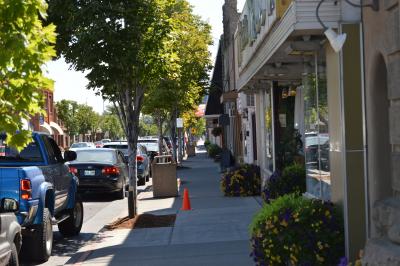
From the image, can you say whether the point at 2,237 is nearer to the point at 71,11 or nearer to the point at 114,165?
the point at 71,11

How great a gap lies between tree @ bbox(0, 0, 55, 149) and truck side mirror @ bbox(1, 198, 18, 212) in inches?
103

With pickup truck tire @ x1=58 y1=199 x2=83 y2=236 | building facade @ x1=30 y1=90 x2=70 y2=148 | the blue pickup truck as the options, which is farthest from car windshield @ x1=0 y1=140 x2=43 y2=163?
building facade @ x1=30 y1=90 x2=70 y2=148

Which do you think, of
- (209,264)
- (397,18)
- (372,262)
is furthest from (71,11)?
(372,262)

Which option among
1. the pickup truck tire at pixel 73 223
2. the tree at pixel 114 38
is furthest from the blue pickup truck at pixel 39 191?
the tree at pixel 114 38

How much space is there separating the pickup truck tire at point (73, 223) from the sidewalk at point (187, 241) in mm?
504

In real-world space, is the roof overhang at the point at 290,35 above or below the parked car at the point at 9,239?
above

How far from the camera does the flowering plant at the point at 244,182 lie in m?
17.2

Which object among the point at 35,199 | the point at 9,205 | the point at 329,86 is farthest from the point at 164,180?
the point at 329,86

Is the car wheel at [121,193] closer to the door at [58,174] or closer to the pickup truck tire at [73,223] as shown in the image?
the pickup truck tire at [73,223]

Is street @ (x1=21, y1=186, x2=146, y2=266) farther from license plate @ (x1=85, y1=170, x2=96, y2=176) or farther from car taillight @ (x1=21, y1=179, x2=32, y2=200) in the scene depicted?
car taillight @ (x1=21, y1=179, x2=32, y2=200)

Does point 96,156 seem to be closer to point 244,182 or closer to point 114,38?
point 244,182

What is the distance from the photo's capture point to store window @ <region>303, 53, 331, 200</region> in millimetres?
8570

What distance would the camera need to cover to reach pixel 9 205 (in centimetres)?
827

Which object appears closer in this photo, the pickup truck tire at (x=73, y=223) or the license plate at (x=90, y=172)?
the pickup truck tire at (x=73, y=223)
